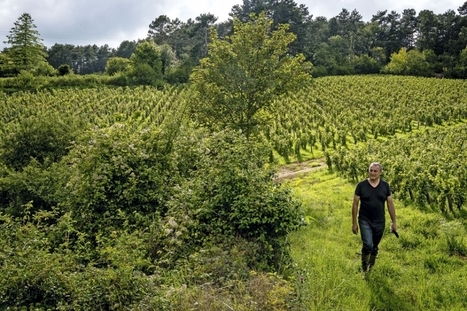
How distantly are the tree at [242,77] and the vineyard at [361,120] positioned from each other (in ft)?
5.05

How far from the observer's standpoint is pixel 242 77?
41.1ft

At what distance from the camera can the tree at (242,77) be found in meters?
12.7

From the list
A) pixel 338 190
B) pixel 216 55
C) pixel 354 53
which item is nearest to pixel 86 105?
pixel 216 55

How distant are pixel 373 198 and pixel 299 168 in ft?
40.5

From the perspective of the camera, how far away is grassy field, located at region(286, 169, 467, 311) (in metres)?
5.10

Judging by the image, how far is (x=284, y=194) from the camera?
6.13m

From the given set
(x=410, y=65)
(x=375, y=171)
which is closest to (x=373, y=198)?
(x=375, y=171)

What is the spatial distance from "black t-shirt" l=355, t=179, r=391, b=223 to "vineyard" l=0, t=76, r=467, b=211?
4037 millimetres

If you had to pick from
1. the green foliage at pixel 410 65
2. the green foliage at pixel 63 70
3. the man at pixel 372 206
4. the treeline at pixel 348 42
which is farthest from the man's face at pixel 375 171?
the green foliage at pixel 410 65

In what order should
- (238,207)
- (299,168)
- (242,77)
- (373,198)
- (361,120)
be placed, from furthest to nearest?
(361,120)
(299,168)
(242,77)
(238,207)
(373,198)

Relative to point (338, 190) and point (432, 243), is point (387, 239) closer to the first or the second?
point (432, 243)

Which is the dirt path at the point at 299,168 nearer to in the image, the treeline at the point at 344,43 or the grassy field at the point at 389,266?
the grassy field at the point at 389,266

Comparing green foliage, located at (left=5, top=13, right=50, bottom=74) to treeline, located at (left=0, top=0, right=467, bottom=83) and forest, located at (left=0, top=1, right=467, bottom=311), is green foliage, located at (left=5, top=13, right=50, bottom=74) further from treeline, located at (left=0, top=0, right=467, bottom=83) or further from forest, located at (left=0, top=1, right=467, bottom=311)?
forest, located at (left=0, top=1, right=467, bottom=311)

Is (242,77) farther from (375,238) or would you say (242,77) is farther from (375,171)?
(375,238)
